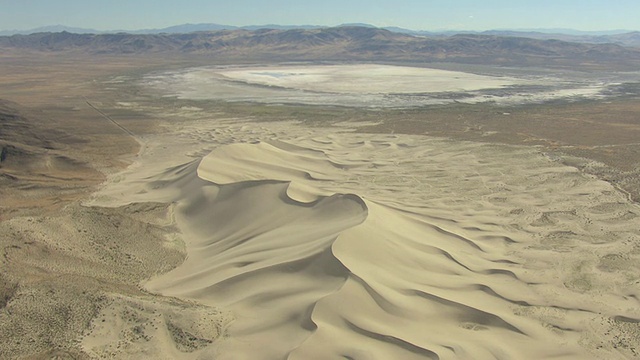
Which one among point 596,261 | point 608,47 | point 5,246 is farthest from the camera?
point 608,47

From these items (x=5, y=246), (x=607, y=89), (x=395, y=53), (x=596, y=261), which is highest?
(x=395, y=53)

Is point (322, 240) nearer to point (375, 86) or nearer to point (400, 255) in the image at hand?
point (400, 255)

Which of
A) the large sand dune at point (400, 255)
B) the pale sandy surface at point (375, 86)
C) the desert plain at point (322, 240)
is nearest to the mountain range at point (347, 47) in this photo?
the pale sandy surface at point (375, 86)

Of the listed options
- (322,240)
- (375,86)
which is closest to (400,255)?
(322,240)

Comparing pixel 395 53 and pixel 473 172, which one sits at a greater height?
pixel 395 53

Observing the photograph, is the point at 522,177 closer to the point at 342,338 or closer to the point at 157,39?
the point at 342,338

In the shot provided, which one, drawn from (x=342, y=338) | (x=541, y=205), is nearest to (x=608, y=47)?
(x=541, y=205)

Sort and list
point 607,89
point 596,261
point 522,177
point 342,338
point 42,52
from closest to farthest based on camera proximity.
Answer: point 342,338 → point 596,261 → point 522,177 → point 607,89 → point 42,52
